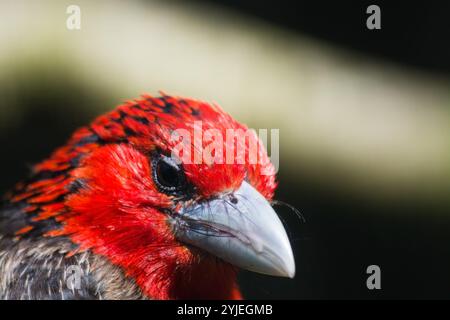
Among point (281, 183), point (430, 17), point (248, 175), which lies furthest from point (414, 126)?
point (248, 175)

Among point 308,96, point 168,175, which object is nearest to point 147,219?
point 168,175

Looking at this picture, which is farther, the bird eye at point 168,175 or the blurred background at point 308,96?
the blurred background at point 308,96

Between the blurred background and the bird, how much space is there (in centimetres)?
70

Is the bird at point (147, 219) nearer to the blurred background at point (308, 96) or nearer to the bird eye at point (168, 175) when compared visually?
the bird eye at point (168, 175)

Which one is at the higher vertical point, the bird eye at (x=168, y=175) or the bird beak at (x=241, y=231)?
the bird eye at (x=168, y=175)

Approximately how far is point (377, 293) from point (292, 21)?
1294 mm

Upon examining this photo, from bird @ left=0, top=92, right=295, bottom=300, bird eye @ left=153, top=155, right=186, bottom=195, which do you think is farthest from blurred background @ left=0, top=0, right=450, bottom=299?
bird eye @ left=153, top=155, right=186, bottom=195

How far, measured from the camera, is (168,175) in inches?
70.2

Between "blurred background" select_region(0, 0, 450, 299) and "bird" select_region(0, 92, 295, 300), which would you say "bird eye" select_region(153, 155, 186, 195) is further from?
"blurred background" select_region(0, 0, 450, 299)

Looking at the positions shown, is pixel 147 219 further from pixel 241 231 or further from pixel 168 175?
pixel 241 231

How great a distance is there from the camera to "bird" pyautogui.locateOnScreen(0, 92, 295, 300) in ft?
5.73

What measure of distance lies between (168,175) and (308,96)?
1142 mm

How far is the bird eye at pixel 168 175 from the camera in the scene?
1767 millimetres

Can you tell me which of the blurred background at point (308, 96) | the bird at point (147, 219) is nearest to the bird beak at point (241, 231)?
the bird at point (147, 219)
